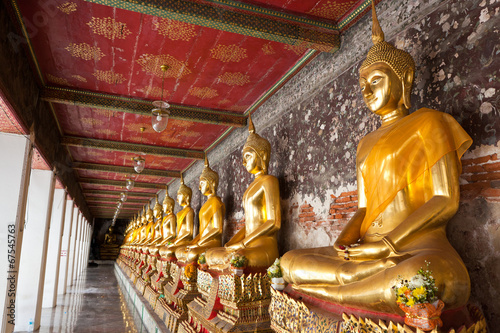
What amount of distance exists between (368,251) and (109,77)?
4.22 meters

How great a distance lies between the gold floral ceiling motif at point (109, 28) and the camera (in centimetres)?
374

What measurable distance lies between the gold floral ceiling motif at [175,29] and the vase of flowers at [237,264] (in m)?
2.44

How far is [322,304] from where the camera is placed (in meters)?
2.67

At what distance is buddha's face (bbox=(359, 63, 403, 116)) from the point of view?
2762 mm

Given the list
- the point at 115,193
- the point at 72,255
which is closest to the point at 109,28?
the point at 72,255

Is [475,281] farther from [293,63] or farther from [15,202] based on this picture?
[15,202]

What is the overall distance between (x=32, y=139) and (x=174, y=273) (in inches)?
127

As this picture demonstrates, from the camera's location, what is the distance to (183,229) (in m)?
8.15

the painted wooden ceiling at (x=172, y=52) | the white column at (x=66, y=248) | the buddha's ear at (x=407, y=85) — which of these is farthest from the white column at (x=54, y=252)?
the buddha's ear at (x=407, y=85)

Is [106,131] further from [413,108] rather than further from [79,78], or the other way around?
[413,108]

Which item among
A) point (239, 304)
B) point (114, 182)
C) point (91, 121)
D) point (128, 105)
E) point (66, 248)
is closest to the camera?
point (239, 304)

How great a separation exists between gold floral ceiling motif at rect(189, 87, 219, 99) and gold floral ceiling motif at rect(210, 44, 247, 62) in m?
0.96

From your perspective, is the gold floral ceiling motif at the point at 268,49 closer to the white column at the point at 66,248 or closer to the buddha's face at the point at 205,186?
the buddha's face at the point at 205,186

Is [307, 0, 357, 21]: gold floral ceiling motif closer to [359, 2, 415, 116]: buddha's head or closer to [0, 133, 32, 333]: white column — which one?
[359, 2, 415, 116]: buddha's head
